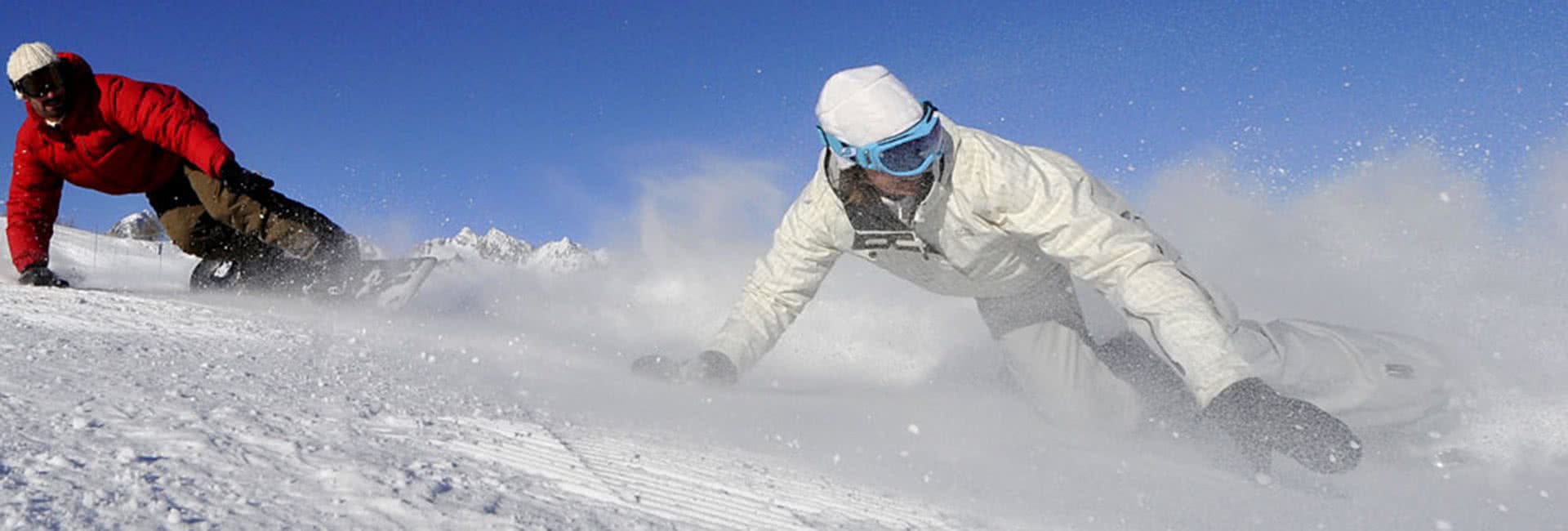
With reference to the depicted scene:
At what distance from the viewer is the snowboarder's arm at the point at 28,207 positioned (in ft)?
15.3

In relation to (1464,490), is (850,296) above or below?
above

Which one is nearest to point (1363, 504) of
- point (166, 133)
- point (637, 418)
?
point (637, 418)

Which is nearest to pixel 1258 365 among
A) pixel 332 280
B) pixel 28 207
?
pixel 332 280

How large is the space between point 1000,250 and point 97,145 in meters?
4.37

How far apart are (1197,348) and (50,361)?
2.74 m

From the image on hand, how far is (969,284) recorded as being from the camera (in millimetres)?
3572

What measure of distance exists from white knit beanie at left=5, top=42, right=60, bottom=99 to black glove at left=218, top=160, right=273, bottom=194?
829 millimetres

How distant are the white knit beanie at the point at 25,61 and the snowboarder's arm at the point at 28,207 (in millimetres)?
586

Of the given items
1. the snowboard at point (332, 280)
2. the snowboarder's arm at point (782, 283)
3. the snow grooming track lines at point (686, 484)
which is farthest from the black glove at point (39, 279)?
the snow grooming track lines at point (686, 484)

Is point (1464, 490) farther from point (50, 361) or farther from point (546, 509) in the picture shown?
point (50, 361)

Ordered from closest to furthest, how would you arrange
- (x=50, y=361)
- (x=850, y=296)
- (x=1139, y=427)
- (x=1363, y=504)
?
(x=50, y=361) → (x=1363, y=504) → (x=1139, y=427) → (x=850, y=296)

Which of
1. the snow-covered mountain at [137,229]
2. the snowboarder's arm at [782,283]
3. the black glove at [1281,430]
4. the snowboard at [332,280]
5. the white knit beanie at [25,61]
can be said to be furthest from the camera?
the snow-covered mountain at [137,229]

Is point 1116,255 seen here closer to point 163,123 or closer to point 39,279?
point 163,123

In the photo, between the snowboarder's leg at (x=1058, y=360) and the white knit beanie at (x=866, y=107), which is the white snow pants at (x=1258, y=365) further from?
the white knit beanie at (x=866, y=107)
